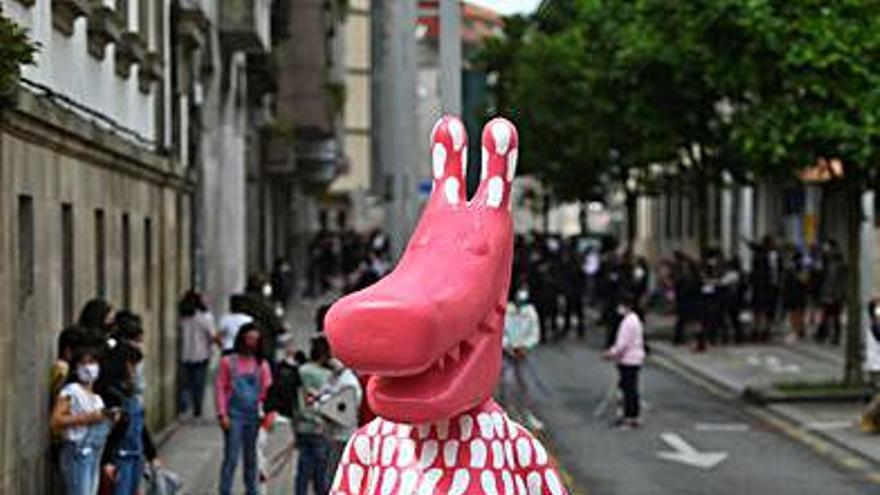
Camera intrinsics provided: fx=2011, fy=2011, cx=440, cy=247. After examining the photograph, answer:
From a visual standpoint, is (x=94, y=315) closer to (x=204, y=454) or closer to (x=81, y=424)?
(x=81, y=424)

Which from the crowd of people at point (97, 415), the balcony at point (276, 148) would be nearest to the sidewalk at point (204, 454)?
the crowd of people at point (97, 415)

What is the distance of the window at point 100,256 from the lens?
56.2 ft

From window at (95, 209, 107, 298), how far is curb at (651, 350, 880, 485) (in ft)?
22.7

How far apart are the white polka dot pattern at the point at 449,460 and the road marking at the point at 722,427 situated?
14.3 meters

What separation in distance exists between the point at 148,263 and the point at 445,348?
1395 centimetres

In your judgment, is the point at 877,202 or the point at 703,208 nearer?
the point at 877,202

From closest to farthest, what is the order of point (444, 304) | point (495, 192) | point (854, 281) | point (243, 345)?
point (444, 304) < point (495, 192) < point (243, 345) < point (854, 281)

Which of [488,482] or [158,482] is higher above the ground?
[488,482]

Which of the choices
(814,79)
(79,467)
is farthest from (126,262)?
(814,79)

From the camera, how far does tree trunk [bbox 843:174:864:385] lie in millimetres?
23516

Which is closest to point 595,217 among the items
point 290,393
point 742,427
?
point 742,427

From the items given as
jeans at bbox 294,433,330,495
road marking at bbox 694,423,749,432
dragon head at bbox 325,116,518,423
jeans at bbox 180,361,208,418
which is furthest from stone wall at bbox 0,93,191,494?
road marking at bbox 694,423,749,432

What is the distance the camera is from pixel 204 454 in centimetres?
1966

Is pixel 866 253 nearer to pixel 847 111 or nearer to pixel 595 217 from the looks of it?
pixel 847 111
